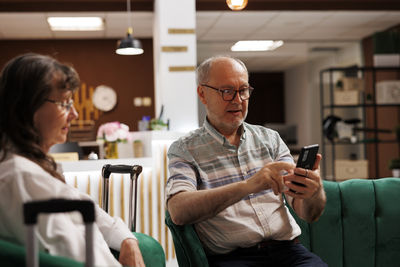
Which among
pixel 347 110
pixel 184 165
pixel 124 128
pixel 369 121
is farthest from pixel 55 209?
pixel 347 110

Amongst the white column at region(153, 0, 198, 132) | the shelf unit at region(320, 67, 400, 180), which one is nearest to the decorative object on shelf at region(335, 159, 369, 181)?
the shelf unit at region(320, 67, 400, 180)

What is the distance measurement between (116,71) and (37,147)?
790 centimetres

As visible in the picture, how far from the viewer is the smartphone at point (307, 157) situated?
5.77ft

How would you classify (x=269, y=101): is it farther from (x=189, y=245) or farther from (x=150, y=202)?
(x=189, y=245)

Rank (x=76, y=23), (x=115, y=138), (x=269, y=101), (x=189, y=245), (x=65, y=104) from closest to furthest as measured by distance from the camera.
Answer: (x=65, y=104) < (x=189, y=245) < (x=115, y=138) < (x=76, y=23) < (x=269, y=101)

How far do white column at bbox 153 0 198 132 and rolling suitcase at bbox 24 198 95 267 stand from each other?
419cm

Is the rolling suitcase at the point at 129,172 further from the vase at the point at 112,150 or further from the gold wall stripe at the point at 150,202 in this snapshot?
the vase at the point at 112,150

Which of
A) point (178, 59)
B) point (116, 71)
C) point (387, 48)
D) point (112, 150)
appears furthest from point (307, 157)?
point (116, 71)

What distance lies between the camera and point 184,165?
1987 mm

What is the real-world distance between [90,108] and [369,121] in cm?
514

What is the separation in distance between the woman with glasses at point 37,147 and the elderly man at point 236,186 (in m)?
0.53

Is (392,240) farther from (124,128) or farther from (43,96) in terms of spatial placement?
(124,128)

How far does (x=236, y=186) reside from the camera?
1801mm

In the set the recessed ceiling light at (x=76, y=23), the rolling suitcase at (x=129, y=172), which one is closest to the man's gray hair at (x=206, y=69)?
the rolling suitcase at (x=129, y=172)
